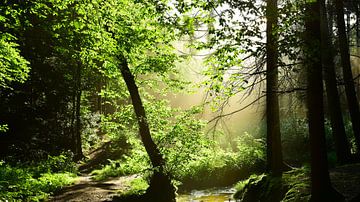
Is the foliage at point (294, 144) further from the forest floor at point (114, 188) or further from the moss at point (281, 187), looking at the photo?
the moss at point (281, 187)

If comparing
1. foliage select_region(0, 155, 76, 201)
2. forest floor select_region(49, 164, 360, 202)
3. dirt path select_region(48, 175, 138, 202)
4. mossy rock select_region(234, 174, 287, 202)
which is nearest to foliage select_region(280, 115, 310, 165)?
forest floor select_region(49, 164, 360, 202)

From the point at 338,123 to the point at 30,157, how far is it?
16.6 m

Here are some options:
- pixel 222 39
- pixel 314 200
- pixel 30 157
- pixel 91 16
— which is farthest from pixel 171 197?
pixel 30 157

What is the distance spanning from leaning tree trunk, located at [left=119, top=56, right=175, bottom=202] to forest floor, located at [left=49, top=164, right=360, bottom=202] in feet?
2.85

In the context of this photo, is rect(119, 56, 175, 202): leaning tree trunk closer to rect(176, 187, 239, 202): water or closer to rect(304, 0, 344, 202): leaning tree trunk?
rect(176, 187, 239, 202): water

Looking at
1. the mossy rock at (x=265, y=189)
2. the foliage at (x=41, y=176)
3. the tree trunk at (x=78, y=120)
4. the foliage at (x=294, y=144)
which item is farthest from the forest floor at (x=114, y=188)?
the tree trunk at (x=78, y=120)

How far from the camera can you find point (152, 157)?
37.3 ft

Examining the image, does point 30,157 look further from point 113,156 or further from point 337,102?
point 337,102

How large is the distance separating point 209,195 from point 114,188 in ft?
13.0

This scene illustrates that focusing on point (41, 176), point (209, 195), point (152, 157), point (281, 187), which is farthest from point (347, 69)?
point (41, 176)

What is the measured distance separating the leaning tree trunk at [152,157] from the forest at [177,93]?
37 mm

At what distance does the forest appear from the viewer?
577 cm

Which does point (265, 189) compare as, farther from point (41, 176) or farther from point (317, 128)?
point (41, 176)

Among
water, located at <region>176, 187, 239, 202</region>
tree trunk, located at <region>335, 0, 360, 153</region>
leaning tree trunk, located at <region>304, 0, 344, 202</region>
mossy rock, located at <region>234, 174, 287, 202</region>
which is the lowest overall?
water, located at <region>176, 187, 239, 202</region>
